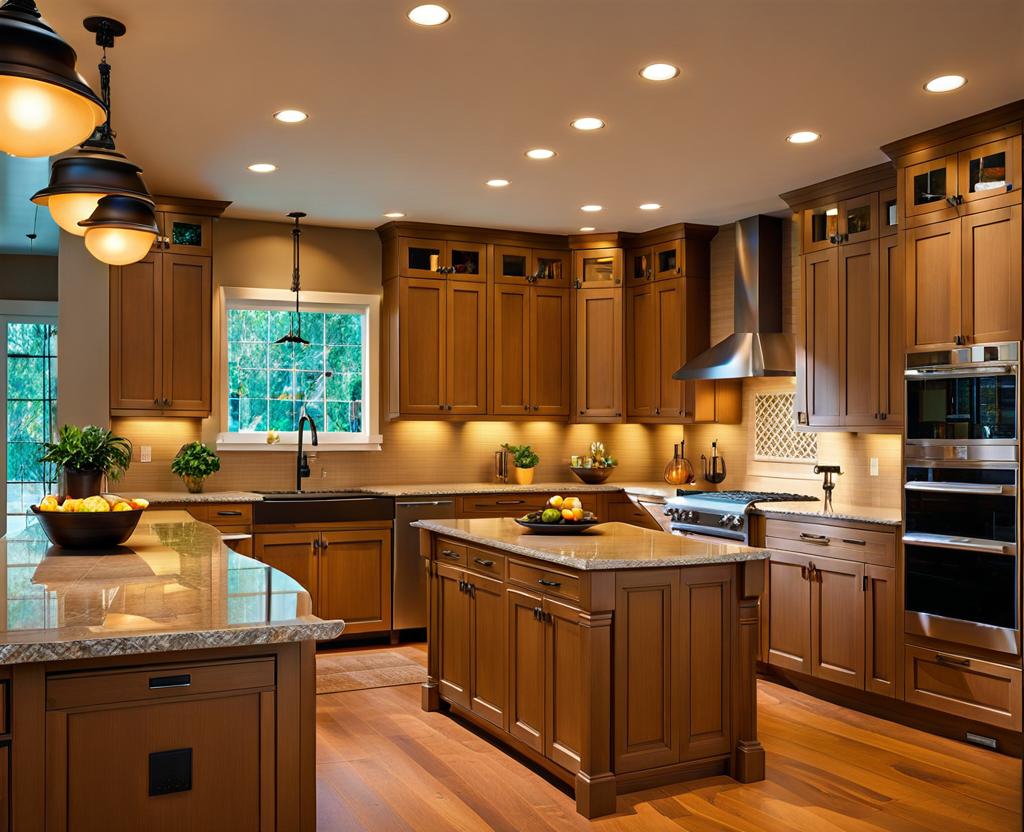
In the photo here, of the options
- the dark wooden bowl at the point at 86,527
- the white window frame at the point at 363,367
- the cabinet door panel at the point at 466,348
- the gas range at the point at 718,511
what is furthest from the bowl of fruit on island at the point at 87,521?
the cabinet door panel at the point at 466,348

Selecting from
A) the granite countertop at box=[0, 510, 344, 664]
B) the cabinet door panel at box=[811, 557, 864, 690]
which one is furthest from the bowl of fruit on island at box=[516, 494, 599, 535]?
the cabinet door panel at box=[811, 557, 864, 690]

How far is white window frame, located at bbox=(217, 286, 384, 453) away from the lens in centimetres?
669

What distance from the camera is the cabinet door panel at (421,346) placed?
22.4ft

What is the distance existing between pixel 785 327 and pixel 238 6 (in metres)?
4.15

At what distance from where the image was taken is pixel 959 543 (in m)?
4.39

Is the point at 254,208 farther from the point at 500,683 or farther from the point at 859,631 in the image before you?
the point at 859,631

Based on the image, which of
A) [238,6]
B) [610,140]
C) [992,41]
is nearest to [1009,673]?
[992,41]

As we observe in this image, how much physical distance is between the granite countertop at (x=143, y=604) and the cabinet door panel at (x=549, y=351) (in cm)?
390

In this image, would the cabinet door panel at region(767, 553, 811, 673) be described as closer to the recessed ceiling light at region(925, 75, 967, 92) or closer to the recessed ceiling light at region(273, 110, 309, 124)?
the recessed ceiling light at region(925, 75, 967, 92)

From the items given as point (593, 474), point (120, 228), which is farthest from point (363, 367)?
point (120, 228)

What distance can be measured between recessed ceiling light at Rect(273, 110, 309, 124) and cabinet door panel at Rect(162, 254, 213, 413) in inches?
80.9

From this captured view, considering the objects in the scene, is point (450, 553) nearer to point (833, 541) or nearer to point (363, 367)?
point (833, 541)

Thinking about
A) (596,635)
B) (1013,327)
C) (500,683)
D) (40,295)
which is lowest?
(500,683)

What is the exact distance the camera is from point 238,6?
331cm
